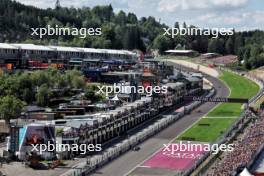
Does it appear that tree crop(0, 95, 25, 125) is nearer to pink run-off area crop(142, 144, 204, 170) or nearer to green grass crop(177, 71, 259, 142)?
pink run-off area crop(142, 144, 204, 170)

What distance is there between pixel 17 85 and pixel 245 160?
37.4m

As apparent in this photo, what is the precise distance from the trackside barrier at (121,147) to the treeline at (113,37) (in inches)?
2331

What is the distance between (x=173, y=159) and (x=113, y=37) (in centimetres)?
10166

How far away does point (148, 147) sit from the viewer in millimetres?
52406

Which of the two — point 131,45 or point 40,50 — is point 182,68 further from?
point 40,50

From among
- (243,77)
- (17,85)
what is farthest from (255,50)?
(17,85)

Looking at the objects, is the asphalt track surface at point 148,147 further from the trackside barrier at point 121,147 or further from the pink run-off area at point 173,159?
the pink run-off area at point 173,159

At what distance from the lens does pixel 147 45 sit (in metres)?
168

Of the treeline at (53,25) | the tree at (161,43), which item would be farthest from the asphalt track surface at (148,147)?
the tree at (161,43)

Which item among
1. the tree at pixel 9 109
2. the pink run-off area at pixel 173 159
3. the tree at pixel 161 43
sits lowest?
the pink run-off area at pixel 173 159

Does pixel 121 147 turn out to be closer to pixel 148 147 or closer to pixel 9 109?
pixel 148 147

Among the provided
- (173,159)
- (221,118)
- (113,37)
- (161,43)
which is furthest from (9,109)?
(161,43)

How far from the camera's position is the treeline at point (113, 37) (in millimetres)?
131875

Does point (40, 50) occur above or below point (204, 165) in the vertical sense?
above
